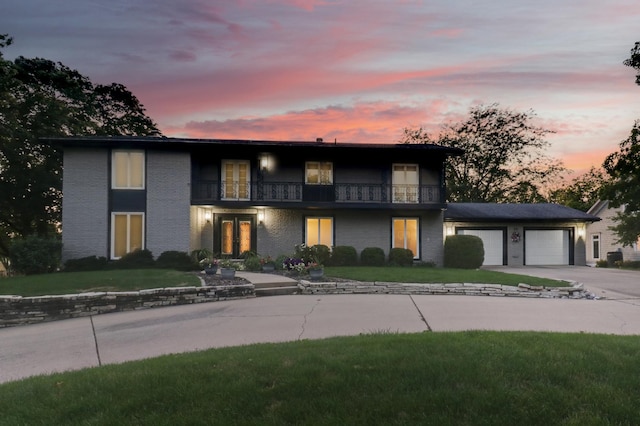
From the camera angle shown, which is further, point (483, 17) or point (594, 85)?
point (594, 85)

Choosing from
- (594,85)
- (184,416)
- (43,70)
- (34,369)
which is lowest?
(34,369)

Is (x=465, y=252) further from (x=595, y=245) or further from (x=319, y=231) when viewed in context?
(x=595, y=245)

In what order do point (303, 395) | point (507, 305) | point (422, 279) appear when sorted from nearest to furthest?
point (303, 395), point (507, 305), point (422, 279)

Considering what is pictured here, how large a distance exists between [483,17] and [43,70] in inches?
1056

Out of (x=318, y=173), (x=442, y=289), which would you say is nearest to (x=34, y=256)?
(x=318, y=173)

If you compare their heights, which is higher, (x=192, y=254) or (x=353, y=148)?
(x=353, y=148)

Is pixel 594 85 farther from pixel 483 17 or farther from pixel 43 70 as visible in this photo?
pixel 43 70

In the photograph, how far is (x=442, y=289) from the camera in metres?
13.5

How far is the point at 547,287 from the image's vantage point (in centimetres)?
1352

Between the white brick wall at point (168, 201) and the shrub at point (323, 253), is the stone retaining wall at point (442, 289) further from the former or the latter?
the white brick wall at point (168, 201)

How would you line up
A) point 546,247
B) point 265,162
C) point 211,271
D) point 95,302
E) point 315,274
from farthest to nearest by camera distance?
point 546,247 → point 265,162 → point 211,271 → point 315,274 → point 95,302

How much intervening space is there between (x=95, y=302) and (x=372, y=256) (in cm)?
1218

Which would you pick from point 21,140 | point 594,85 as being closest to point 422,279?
point 594,85

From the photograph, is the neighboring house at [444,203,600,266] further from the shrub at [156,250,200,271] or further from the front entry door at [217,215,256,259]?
the shrub at [156,250,200,271]
